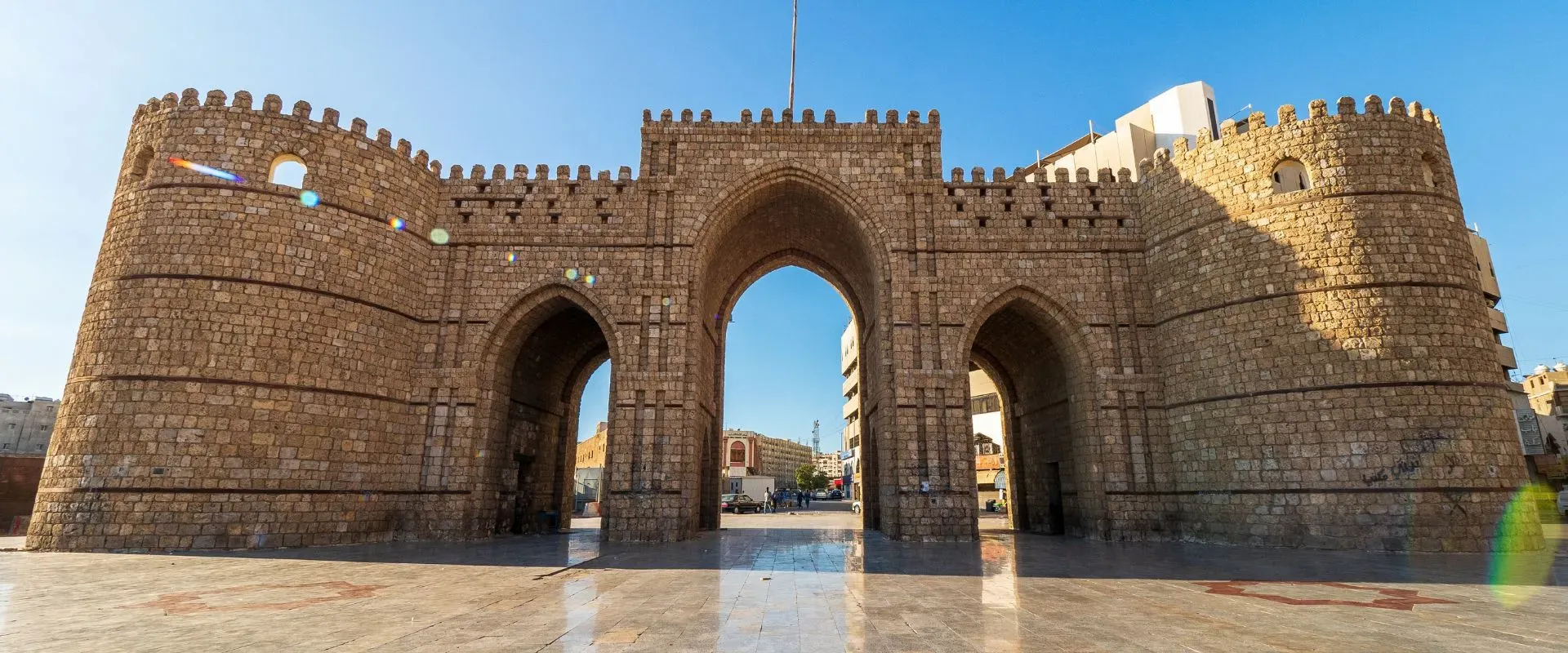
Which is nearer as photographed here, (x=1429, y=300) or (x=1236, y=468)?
(x=1429, y=300)

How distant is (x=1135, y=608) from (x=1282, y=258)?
12.2 meters

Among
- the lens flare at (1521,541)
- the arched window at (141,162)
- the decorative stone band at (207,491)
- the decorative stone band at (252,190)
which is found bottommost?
the lens flare at (1521,541)

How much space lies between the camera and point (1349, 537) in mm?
14352

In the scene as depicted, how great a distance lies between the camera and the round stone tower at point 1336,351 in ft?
46.9

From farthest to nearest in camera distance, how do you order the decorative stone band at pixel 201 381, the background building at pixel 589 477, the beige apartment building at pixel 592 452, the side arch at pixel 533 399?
the beige apartment building at pixel 592 452
the background building at pixel 589 477
the side arch at pixel 533 399
the decorative stone band at pixel 201 381

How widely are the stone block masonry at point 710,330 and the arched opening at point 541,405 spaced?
0.46 feet

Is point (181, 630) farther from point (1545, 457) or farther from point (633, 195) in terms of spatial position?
point (1545, 457)

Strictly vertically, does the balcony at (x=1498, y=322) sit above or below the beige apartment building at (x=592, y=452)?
above

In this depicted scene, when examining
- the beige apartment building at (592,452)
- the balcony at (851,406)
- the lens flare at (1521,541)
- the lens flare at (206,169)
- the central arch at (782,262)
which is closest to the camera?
the lens flare at (1521,541)

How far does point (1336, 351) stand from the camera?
15.1 meters

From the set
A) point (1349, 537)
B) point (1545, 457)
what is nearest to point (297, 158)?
point (1349, 537)

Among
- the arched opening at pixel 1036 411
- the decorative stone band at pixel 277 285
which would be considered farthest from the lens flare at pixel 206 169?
the arched opening at pixel 1036 411

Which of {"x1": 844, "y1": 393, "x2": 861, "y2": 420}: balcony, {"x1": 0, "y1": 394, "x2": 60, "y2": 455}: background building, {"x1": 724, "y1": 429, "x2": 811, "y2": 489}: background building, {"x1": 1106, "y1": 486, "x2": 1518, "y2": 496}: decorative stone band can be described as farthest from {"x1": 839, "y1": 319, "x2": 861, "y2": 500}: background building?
{"x1": 0, "y1": 394, "x2": 60, "y2": 455}: background building

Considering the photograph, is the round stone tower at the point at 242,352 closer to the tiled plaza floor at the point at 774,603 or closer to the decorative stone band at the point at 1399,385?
the tiled plaza floor at the point at 774,603
